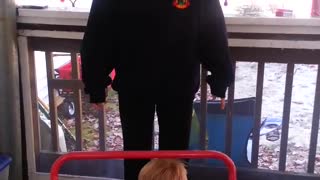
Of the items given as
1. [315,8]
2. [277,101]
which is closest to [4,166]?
[277,101]

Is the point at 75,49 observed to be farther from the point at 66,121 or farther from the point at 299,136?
the point at 299,136

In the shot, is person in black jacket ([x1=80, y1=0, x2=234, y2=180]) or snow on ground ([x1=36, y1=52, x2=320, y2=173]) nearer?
person in black jacket ([x1=80, y1=0, x2=234, y2=180])

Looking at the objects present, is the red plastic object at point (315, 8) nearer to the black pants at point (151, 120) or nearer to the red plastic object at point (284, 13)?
the red plastic object at point (284, 13)

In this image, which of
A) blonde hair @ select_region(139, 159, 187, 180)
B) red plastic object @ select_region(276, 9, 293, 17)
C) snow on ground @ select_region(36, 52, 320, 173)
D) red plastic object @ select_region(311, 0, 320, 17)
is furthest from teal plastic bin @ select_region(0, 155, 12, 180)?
red plastic object @ select_region(311, 0, 320, 17)

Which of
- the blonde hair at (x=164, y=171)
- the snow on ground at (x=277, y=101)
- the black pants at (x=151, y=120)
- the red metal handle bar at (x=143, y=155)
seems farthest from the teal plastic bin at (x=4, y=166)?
the blonde hair at (x=164, y=171)

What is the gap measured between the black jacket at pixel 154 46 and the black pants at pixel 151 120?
39mm

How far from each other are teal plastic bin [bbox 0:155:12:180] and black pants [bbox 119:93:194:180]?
566 mm

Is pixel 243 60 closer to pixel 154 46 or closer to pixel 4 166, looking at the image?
pixel 154 46

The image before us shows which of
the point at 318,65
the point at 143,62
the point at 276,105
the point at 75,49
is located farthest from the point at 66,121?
the point at 318,65

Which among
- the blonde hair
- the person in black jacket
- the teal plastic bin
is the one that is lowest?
the teal plastic bin

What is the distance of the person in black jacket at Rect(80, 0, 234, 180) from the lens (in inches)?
59.2

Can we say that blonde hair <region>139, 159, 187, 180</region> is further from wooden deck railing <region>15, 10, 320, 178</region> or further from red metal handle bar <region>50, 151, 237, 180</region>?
wooden deck railing <region>15, 10, 320, 178</region>

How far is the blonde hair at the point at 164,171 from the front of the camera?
1089mm

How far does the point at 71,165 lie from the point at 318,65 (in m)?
1.28
